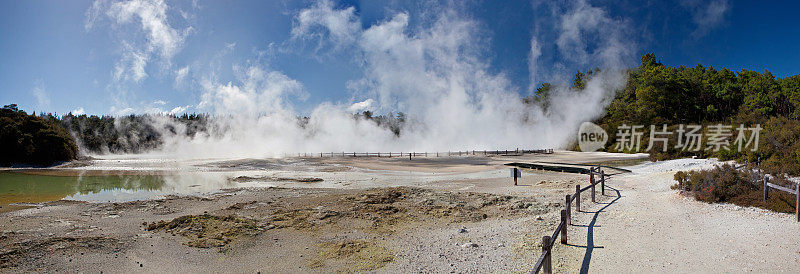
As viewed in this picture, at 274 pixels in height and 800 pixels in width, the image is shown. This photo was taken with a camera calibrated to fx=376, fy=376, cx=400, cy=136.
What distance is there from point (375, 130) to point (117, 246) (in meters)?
62.0

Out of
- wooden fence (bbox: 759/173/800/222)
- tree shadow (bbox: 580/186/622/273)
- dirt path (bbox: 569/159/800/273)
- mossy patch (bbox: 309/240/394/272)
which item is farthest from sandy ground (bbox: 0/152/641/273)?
wooden fence (bbox: 759/173/800/222)

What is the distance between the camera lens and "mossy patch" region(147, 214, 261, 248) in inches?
394

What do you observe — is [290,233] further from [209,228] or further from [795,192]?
[795,192]

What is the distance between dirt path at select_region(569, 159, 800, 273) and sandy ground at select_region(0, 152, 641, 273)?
34.0 inches

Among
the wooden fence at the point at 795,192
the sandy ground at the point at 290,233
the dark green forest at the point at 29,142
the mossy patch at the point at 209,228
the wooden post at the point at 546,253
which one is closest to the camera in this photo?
the wooden post at the point at 546,253

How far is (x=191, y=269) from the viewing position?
8.13m

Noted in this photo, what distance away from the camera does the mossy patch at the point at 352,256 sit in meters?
7.92

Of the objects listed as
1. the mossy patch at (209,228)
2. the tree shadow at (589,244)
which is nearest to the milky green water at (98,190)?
the mossy patch at (209,228)

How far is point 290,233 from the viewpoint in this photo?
35.4 feet

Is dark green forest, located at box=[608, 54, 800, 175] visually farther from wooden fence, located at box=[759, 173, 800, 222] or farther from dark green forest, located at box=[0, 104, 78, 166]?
dark green forest, located at box=[0, 104, 78, 166]

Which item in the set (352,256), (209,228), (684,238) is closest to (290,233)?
(209,228)

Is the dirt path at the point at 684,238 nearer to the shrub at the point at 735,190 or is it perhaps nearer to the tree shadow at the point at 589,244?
the tree shadow at the point at 589,244

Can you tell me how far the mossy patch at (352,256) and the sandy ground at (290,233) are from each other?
0.02m

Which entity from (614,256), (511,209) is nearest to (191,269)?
(614,256)
